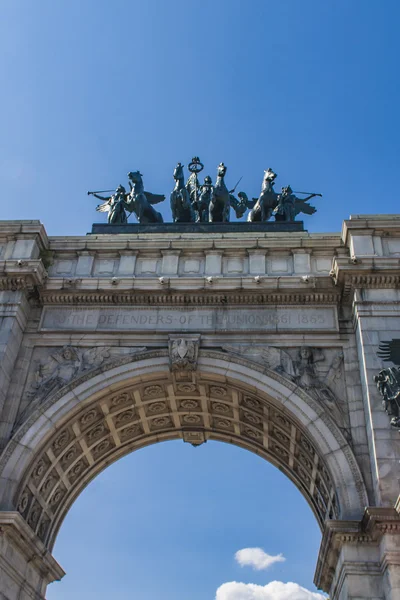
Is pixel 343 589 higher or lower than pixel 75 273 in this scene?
lower

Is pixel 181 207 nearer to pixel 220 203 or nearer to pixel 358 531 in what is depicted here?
pixel 220 203

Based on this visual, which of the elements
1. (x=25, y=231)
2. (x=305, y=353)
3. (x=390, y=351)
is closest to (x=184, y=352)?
(x=305, y=353)

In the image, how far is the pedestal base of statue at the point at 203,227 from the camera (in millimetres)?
24438

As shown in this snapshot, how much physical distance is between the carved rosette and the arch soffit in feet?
1.01

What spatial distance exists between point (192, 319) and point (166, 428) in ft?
16.3

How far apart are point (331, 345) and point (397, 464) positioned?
469cm

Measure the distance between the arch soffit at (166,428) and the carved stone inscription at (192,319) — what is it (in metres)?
1.12

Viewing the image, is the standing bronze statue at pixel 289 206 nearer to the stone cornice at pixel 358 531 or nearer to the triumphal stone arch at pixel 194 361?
the triumphal stone arch at pixel 194 361

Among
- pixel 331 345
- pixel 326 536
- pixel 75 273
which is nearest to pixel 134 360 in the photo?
pixel 75 273

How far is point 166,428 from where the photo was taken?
76.5 ft

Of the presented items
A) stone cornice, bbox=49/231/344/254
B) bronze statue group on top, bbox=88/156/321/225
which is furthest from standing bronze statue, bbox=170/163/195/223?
stone cornice, bbox=49/231/344/254

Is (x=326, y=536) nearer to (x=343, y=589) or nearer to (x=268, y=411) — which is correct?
(x=343, y=589)

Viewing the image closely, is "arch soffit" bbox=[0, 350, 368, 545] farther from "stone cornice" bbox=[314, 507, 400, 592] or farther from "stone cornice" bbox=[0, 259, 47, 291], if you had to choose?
"stone cornice" bbox=[0, 259, 47, 291]

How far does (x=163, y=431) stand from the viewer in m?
23.4
